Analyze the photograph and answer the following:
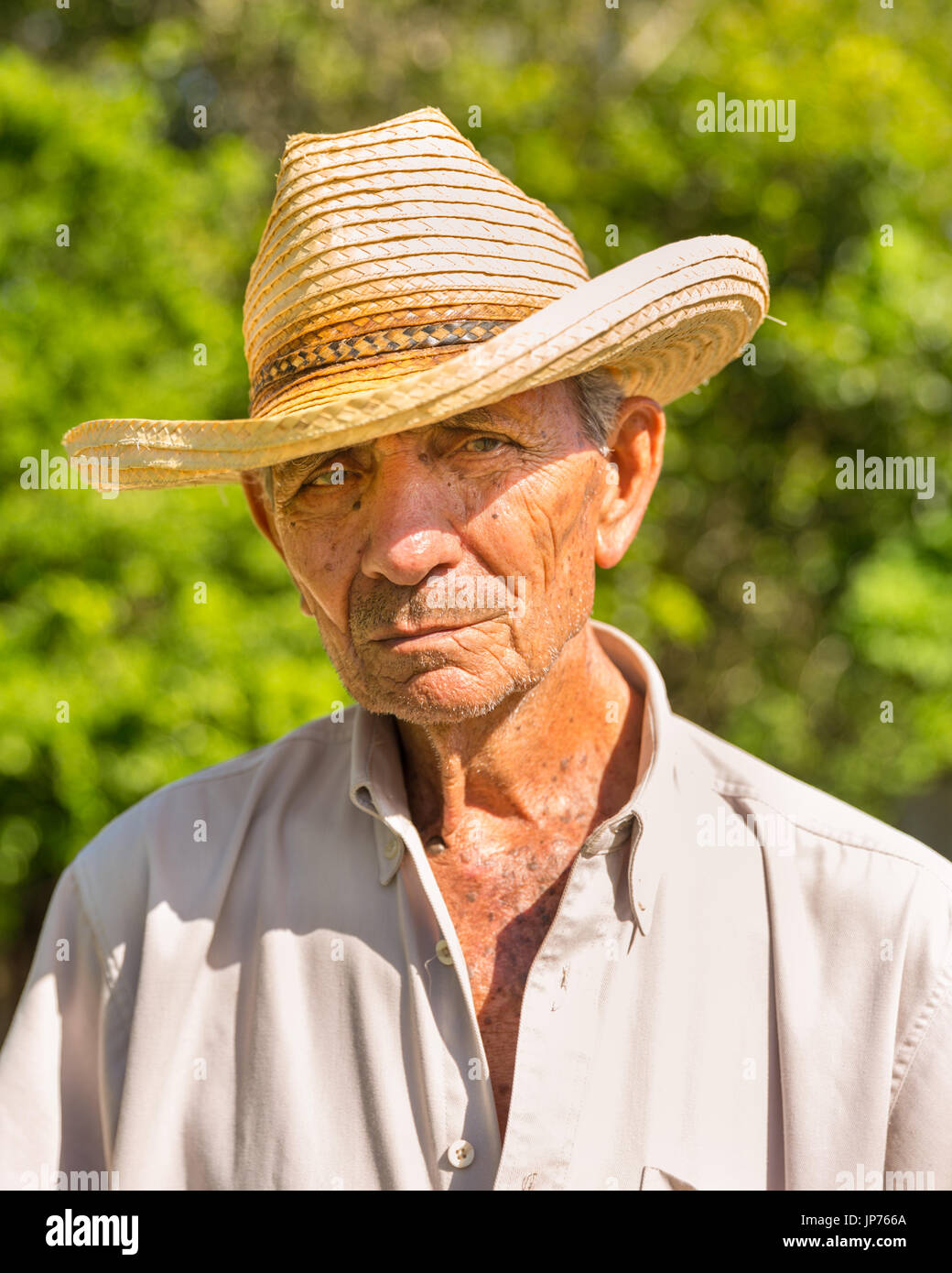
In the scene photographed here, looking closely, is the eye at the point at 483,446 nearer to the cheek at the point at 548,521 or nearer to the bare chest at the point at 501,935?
the cheek at the point at 548,521

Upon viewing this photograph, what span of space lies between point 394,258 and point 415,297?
0.07m

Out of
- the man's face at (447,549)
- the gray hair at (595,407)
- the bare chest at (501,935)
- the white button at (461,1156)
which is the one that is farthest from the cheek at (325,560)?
the white button at (461,1156)

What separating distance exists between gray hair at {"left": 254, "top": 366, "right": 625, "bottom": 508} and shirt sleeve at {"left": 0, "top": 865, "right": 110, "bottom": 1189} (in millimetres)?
880

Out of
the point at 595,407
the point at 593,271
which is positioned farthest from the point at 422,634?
the point at 593,271

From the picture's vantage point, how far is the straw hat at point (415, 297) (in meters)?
1.77

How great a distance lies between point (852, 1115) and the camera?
5.99ft

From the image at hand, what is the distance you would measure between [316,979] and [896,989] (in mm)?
993

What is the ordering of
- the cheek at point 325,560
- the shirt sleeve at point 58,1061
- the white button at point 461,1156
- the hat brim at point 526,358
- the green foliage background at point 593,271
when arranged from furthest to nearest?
the green foliage background at point 593,271, the shirt sleeve at point 58,1061, the cheek at point 325,560, the white button at point 461,1156, the hat brim at point 526,358

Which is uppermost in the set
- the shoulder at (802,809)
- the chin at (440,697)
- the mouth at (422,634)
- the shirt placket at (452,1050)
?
the mouth at (422,634)

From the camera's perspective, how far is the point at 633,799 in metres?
2.01

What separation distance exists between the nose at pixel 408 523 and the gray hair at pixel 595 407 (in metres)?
0.29

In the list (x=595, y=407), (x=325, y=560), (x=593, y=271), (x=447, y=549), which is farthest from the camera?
(x=593, y=271)

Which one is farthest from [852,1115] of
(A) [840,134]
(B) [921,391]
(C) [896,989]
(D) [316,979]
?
(A) [840,134]

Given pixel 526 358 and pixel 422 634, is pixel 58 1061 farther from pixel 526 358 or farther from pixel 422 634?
pixel 526 358
